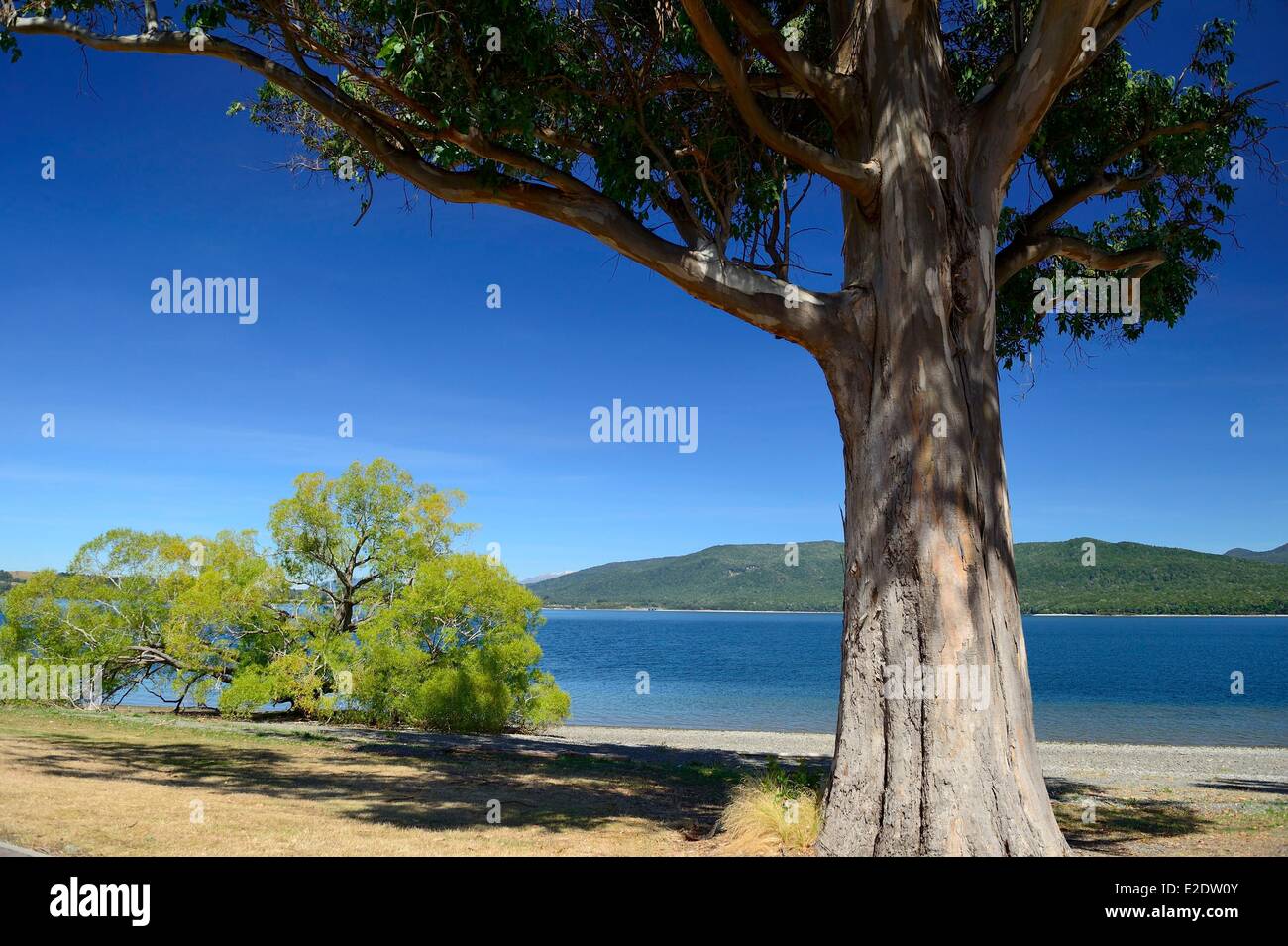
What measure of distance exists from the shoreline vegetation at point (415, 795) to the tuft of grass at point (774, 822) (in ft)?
0.23

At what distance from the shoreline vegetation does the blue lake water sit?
18447 mm

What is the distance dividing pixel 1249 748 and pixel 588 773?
23648 millimetres

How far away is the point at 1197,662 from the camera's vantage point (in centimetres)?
7581

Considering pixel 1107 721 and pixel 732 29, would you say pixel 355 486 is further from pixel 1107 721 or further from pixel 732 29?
pixel 1107 721

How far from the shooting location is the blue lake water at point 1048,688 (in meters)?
34.4

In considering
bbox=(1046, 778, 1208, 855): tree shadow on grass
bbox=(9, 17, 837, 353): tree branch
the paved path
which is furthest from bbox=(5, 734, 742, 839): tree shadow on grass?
bbox=(9, 17, 837, 353): tree branch

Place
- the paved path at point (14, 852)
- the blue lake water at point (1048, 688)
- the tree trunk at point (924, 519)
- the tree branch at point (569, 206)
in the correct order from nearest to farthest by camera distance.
→ the paved path at point (14, 852)
the tree trunk at point (924, 519)
the tree branch at point (569, 206)
the blue lake water at point (1048, 688)

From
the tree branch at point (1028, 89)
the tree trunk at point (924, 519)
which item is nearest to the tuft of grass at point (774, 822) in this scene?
the tree trunk at point (924, 519)

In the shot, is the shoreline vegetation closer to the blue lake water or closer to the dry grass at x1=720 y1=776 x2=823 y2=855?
the dry grass at x1=720 y1=776 x2=823 y2=855

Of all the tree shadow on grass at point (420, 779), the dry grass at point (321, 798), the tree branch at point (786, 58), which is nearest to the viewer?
the dry grass at point (321, 798)

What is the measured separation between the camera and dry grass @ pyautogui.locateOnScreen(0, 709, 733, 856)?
263 inches

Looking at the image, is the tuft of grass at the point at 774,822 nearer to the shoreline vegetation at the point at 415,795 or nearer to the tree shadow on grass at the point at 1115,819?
the shoreline vegetation at the point at 415,795

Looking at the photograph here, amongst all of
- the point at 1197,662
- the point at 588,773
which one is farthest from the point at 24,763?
the point at 1197,662

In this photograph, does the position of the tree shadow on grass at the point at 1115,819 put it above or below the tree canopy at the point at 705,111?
below
